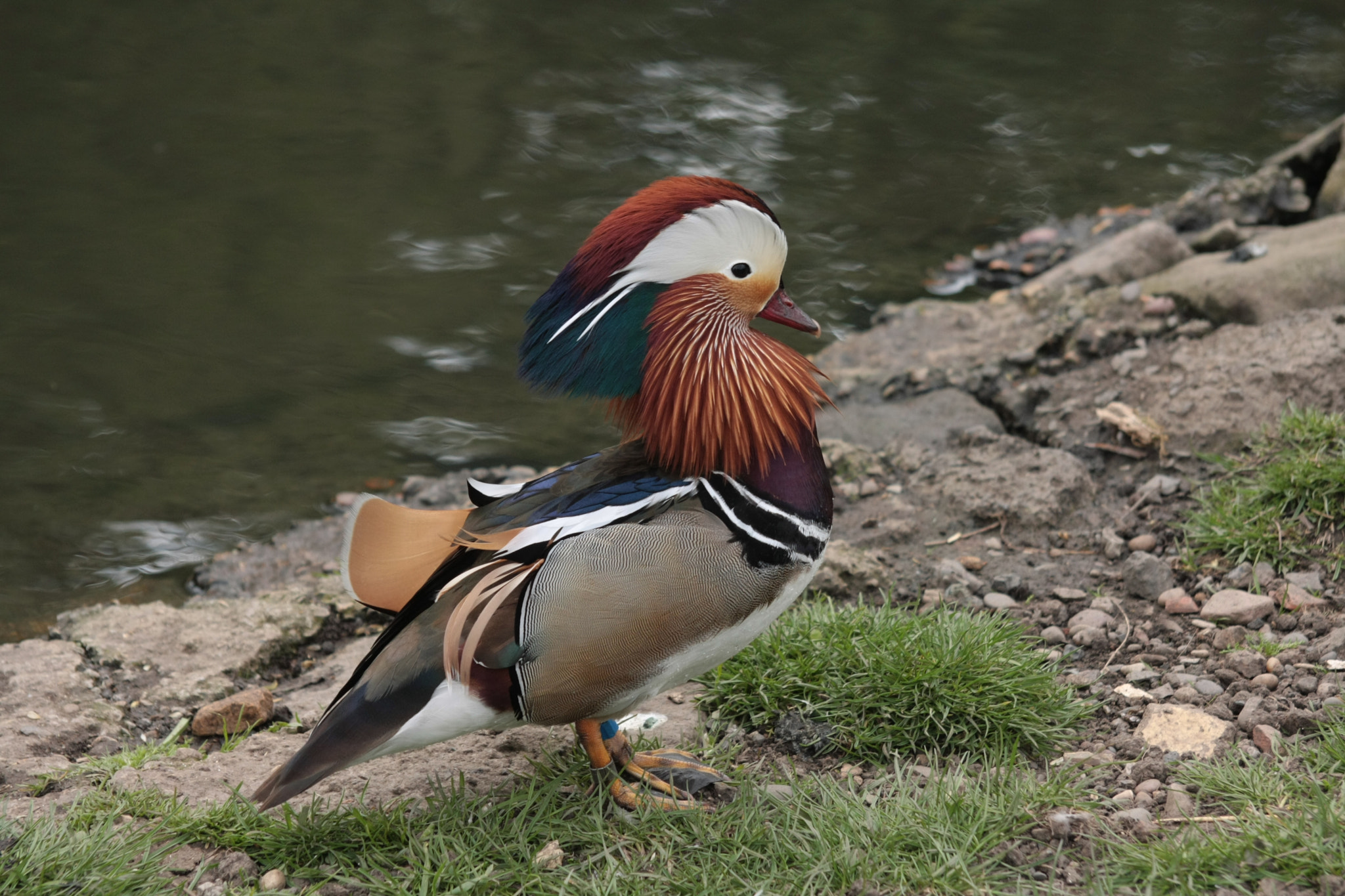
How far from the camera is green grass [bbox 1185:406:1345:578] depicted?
3611mm

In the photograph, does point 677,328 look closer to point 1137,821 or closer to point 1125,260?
point 1137,821

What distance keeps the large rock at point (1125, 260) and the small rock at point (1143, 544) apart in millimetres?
2381

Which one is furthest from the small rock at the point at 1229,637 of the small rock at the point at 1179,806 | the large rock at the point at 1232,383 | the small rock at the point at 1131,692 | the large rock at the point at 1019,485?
the large rock at the point at 1232,383

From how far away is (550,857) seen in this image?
272 cm

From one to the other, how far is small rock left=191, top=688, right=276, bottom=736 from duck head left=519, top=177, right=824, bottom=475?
1411 millimetres

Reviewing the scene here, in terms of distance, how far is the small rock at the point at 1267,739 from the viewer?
9.20 ft

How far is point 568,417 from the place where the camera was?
598cm

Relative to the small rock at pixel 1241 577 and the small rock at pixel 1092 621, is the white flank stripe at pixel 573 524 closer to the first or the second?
the small rock at pixel 1092 621

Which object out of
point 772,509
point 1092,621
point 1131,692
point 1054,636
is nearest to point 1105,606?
point 1092,621

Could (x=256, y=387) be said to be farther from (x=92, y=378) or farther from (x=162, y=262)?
(x=162, y=262)

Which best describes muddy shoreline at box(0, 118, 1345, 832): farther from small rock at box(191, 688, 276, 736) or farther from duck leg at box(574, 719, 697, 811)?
duck leg at box(574, 719, 697, 811)

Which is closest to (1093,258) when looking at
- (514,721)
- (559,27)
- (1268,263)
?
(1268,263)

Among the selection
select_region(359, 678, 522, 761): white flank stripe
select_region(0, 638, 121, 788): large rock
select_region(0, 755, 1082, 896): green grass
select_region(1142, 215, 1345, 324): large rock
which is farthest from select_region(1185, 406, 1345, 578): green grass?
select_region(0, 638, 121, 788): large rock

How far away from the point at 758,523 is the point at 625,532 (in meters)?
0.31
